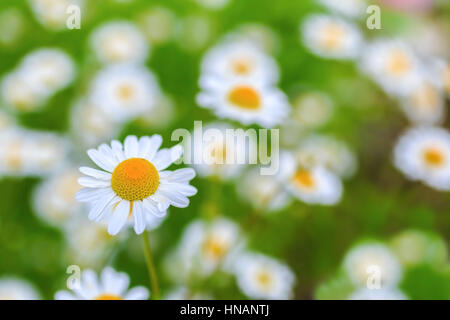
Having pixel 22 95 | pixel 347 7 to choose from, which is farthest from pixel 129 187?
pixel 347 7

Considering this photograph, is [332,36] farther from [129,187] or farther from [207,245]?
[129,187]

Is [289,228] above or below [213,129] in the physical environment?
below

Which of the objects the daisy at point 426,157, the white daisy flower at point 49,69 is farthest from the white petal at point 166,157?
the white daisy flower at point 49,69

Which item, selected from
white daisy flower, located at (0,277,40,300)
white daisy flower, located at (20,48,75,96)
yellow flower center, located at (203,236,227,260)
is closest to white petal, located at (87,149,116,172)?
yellow flower center, located at (203,236,227,260)

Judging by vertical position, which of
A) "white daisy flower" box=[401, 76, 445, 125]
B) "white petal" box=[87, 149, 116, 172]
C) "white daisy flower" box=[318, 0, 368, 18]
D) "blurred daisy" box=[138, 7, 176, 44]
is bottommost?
"white petal" box=[87, 149, 116, 172]

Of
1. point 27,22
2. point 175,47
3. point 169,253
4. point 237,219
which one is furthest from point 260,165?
point 27,22

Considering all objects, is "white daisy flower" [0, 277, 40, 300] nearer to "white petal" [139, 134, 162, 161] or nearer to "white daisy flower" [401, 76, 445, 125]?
"white petal" [139, 134, 162, 161]
